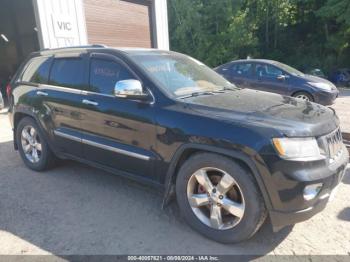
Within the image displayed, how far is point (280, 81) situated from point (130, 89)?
7.15m

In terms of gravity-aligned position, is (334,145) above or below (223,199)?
above

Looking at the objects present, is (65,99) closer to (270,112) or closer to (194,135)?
(194,135)

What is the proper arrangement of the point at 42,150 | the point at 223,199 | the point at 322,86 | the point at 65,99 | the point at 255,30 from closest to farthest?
the point at 223,199 < the point at 65,99 < the point at 42,150 < the point at 322,86 < the point at 255,30

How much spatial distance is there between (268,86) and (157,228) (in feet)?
23.9

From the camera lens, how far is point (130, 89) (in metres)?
3.21

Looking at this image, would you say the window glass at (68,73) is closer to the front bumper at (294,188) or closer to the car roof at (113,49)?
the car roof at (113,49)

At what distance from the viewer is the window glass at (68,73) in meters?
4.05

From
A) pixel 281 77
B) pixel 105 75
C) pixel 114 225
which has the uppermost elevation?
pixel 105 75

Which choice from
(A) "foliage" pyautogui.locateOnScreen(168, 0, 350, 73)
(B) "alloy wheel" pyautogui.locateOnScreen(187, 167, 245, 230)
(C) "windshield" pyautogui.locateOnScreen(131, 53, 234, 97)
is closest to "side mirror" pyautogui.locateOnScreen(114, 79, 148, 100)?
(C) "windshield" pyautogui.locateOnScreen(131, 53, 234, 97)

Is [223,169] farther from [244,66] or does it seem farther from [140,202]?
[244,66]

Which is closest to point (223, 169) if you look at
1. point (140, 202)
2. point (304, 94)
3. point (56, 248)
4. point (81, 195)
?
point (140, 202)

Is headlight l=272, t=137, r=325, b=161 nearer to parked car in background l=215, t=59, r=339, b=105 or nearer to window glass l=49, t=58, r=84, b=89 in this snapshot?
window glass l=49, t=58, r=84, b=89

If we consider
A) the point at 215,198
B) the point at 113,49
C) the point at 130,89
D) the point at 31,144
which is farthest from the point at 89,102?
the point at 215,198

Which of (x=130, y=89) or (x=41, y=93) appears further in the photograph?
(x=41, y=93)
